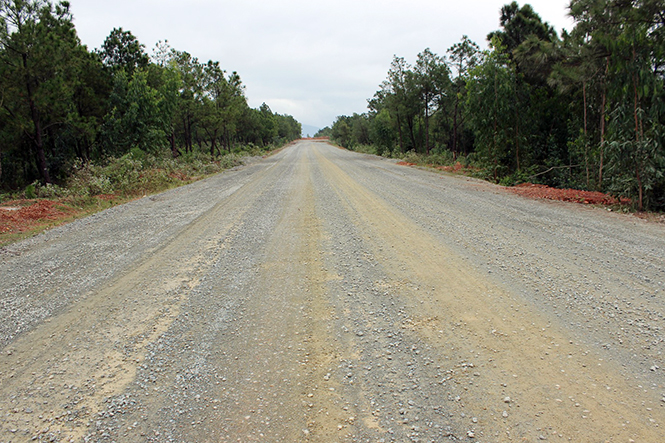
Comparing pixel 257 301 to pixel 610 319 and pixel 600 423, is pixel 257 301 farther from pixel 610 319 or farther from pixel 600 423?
pixel 610 319

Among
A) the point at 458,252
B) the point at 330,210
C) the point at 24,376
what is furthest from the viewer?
the point at 330,210

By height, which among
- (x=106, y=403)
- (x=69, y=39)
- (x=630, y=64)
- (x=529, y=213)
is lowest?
(x=106, y=403)

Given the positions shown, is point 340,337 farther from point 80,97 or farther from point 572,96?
point 80,97

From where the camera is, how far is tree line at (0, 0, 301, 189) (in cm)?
1736

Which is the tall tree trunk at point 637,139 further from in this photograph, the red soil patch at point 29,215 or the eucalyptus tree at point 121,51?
the eucalyptus tree at point 121,51

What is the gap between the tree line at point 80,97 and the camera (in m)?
17.4

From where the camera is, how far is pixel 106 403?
2594mm

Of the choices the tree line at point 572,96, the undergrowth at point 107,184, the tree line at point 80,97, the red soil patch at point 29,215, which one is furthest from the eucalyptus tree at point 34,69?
the tree line at point 572,96

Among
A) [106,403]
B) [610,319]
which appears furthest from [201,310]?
[610,319]

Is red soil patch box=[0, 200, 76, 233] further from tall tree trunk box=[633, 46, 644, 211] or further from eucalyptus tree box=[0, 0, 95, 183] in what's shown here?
tall tree trunk box=[633, 46, 644, 211]

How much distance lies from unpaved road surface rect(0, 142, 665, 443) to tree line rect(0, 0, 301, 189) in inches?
630

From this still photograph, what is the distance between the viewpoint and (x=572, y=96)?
52.4 feet

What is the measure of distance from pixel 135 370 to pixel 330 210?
246 inches

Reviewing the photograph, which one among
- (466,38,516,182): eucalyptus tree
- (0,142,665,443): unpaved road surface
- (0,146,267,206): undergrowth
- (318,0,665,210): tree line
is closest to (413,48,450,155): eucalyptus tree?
(318,0,665,210): tree line
